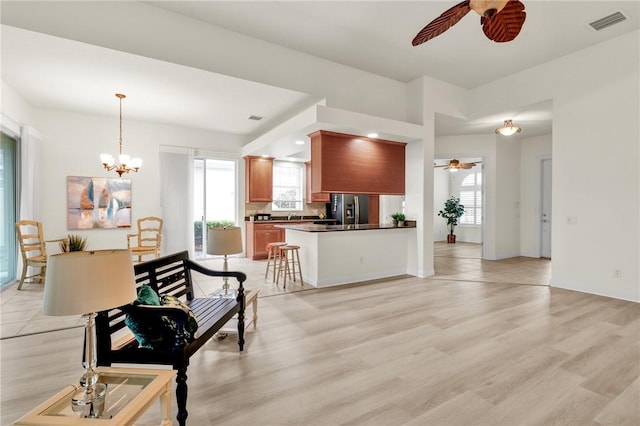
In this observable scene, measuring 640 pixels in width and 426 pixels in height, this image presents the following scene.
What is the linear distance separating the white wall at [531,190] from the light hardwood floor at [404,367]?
4026 mm

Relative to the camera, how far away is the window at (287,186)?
875cm

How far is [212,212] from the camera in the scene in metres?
7.94

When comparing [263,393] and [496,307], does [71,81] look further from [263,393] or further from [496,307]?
[496,307]

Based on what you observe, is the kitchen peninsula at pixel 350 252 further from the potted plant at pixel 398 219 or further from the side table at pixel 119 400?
the side table at pixel 119 400

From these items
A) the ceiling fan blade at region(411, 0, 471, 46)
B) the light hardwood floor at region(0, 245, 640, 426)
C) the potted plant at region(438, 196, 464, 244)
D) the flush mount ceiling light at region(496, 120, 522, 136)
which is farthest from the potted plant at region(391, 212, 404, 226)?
the potted plant at region(438, 196, 464, 244)

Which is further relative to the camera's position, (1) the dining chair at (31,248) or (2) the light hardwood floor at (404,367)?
(1) the dining chair at (31,248)

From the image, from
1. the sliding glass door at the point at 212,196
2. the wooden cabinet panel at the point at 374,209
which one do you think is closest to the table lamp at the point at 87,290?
the sliding glass door at the point at 212,196

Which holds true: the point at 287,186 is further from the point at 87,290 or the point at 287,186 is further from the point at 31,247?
the point at 87,290

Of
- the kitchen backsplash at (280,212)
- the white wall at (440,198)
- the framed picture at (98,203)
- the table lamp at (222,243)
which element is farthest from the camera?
the white wall at (440,198)

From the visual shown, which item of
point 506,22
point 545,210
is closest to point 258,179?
point 506,22

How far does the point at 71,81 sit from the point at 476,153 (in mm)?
8200

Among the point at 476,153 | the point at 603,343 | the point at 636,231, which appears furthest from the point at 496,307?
the point at 476,153

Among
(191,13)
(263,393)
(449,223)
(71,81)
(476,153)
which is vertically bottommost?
(263,393)

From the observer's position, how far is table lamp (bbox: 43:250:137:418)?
127 cm
